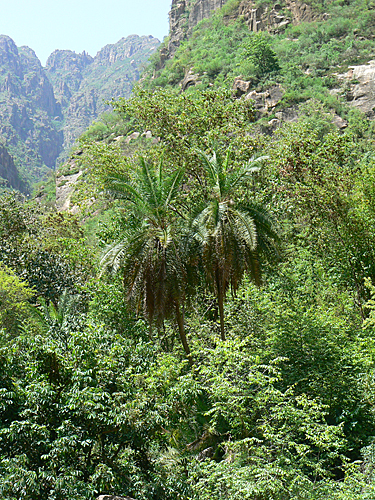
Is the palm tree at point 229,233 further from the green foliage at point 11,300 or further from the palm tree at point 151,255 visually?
the green foliage at point 11,300

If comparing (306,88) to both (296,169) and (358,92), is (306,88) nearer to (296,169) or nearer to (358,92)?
(358,92)

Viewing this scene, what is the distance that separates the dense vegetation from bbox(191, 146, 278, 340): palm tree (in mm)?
52

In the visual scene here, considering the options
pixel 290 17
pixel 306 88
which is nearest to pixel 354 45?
pixel 306 88

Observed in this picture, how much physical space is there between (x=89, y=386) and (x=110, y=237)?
10.2m

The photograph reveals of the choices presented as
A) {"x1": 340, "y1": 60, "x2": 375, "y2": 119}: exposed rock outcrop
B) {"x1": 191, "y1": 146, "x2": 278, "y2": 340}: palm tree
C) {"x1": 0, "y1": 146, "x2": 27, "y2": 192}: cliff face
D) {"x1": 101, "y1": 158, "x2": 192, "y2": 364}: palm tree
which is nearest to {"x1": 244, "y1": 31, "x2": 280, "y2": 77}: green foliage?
{"x1": 340, "y1": 60, "x2": 375, "y2": 119}: exposed rock outcrop

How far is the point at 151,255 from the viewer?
11.9m

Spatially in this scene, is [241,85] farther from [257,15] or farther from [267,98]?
[257,15]

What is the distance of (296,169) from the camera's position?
19531mm

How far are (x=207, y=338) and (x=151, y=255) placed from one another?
4049 mm

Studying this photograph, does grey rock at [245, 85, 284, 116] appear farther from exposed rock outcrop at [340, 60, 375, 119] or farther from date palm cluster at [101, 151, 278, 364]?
date palm cluster at [101, 151, 278, 364]

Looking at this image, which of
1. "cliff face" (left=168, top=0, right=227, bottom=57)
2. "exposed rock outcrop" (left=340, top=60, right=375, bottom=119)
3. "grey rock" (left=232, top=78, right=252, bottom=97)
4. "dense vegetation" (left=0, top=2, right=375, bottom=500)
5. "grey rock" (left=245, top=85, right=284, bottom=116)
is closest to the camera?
"dense vegetation" (left=0, top=2, right=375, bottom=500)

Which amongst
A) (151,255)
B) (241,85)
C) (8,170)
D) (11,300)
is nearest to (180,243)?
(151,255)

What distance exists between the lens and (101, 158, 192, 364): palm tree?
1189cm

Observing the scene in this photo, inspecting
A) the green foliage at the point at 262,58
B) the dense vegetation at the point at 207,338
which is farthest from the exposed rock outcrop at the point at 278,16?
the dense vegetation at the point at 207,338
